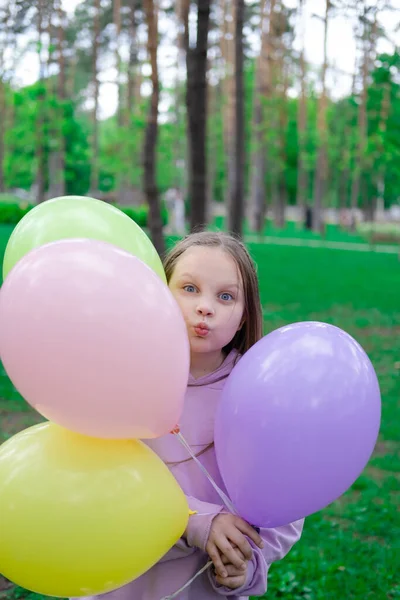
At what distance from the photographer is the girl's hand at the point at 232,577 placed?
1.41m

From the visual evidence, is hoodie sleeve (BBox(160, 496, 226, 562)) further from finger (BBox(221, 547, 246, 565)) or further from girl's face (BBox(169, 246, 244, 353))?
girl's face (BBox(169, 246, 244, 353))

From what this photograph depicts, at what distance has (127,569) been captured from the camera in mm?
1322

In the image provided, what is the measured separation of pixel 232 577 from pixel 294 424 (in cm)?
35

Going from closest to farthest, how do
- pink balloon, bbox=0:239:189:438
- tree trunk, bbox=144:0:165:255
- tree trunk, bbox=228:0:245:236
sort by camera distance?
pink balloon, bbox=0:239:189:438 → tree trunk, bbox=144:0:165:255 → tree trunk, bbox=228:0:245:236

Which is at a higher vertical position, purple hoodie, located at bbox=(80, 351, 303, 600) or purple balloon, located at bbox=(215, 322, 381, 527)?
purple balloon, located at bbox=(215, 322, 381, 527)

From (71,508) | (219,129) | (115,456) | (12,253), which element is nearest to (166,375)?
(115,456)

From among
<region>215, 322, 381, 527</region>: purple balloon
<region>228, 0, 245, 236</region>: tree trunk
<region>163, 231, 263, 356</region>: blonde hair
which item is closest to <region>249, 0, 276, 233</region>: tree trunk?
<region>228, 0, 245, 236</region>: tree trunk

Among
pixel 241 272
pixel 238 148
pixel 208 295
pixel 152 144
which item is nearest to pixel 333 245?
pixel 238 148

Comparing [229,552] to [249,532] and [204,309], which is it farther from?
[204,309]

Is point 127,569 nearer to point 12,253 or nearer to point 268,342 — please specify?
point 268,342

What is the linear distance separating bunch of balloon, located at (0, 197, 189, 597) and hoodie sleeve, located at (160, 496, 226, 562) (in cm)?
7

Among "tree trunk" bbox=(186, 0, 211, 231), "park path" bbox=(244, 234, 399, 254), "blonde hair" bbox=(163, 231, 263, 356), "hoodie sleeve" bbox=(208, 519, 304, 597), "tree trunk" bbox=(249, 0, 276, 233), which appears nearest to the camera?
"hoodie sleeve" bbox=(208, 519, 304, 597)

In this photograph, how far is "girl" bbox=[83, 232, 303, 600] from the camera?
1.43m

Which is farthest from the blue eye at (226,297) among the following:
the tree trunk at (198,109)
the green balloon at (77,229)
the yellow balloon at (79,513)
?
the tree trunk at (198,109)
